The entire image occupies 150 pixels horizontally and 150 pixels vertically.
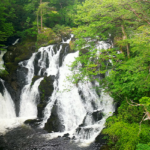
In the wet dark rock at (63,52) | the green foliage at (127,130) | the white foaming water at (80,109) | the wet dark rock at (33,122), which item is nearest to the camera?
the green foliage at (127,130)

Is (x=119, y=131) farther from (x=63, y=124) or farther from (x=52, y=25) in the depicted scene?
(x=52, y=25)

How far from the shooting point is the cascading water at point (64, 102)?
10.9 metres

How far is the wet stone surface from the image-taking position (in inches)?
358

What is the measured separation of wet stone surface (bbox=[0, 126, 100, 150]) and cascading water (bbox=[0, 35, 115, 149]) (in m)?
0.71

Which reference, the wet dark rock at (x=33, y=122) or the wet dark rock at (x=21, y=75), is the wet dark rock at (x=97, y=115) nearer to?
the wet dark rock at (x=33, y=122)

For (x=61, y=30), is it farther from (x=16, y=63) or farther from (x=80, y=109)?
(x=80, y=109)

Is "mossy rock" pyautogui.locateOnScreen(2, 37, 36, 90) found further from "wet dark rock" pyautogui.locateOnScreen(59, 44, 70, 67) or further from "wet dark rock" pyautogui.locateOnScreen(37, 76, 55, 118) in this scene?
"wet dark rock" pyautogui.locateOnScreen(59, 44, 70, 67)

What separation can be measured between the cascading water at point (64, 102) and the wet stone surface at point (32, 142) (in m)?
0.71

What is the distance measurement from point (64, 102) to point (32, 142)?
445 cm

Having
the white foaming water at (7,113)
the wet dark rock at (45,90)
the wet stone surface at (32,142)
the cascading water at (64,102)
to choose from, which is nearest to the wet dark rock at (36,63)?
the cascading water at (64,102)

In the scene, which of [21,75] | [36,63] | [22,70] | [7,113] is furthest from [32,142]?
[36,63]

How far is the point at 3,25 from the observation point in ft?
55.3

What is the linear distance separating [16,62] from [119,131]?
48.0ft

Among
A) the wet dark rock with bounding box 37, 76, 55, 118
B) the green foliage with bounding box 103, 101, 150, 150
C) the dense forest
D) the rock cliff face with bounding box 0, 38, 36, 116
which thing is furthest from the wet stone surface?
the rock cliff face with bounding box 0, 38, 36, 116
